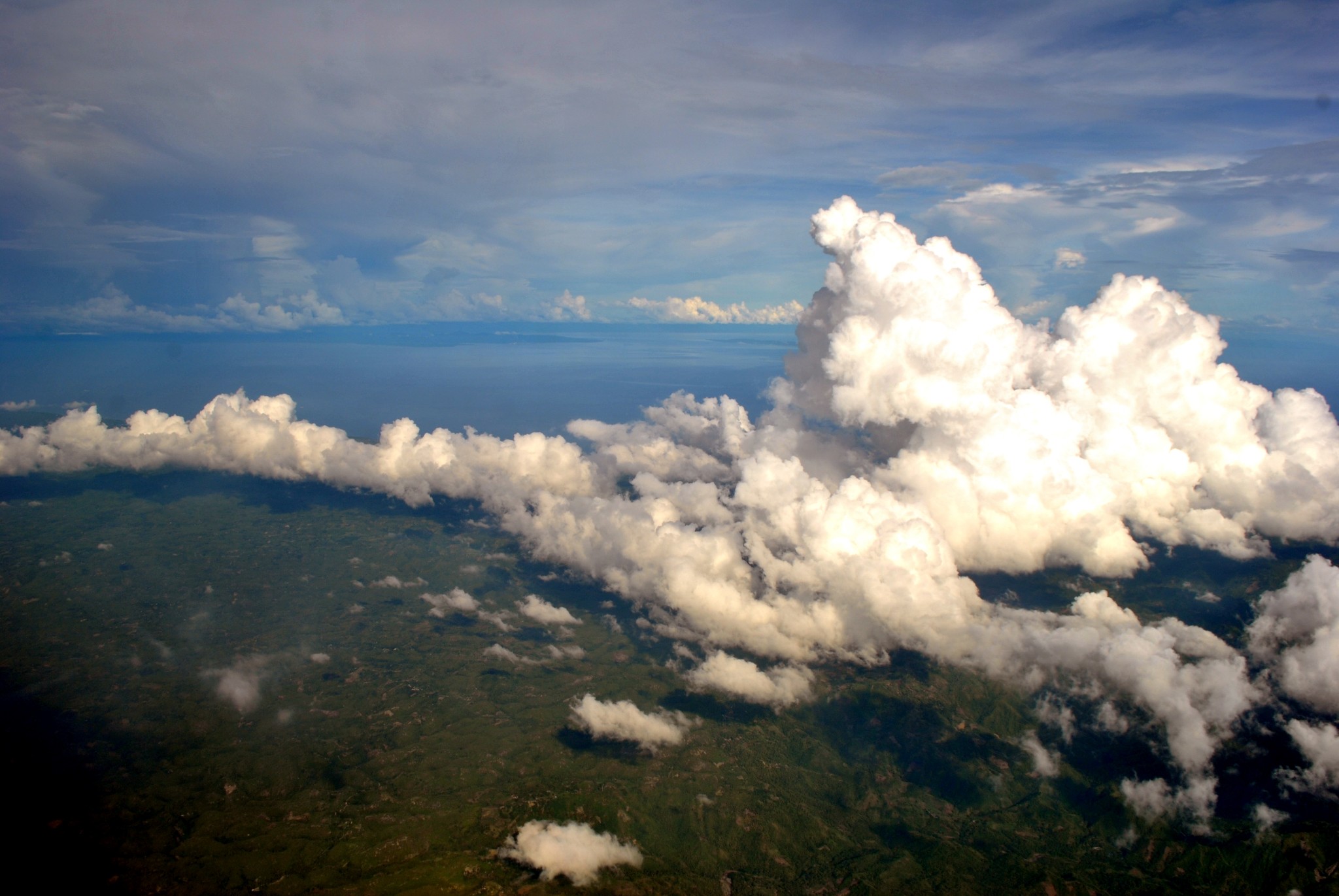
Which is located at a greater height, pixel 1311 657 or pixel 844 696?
pixel 1311 657

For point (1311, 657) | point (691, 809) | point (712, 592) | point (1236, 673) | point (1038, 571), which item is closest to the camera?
point (1311, 657)

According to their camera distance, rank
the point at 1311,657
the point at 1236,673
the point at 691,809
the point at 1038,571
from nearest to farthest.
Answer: the point at 1311,657
the point at 1236,673
the point at 691,809
the point at 1038,571

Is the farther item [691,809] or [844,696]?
[844,696]

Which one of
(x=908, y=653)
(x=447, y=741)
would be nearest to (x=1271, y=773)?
(x=908, y=653)

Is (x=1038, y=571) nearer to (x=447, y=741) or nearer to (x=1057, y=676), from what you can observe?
(x=1057, y=676)

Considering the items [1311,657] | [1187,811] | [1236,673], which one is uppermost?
[1311,657]

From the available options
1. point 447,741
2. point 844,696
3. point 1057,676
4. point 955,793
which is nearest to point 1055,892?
point 955,793

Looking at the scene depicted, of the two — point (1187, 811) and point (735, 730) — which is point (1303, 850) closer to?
point (1187, 811)
